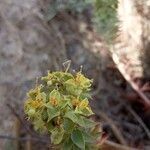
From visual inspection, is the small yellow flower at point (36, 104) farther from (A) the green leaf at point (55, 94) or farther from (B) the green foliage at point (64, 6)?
(B) the green foliage at point (64, 6)

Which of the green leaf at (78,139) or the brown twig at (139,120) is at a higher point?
the brown twig at (139,120)

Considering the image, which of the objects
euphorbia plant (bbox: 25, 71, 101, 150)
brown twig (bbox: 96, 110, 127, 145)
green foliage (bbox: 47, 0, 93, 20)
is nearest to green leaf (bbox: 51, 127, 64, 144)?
euphorbia plant (bbox: 25, 71, 101, 150)

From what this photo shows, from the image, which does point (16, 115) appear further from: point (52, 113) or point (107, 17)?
point (52, 113)

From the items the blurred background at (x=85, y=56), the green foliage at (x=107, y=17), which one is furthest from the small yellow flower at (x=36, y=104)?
the blurred background at (x=85, y=56)

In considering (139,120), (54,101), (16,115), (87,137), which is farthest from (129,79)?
(54,101)

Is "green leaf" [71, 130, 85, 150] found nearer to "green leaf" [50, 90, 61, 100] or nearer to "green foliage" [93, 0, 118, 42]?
"green leaf" [50, 90, 61, 100]
